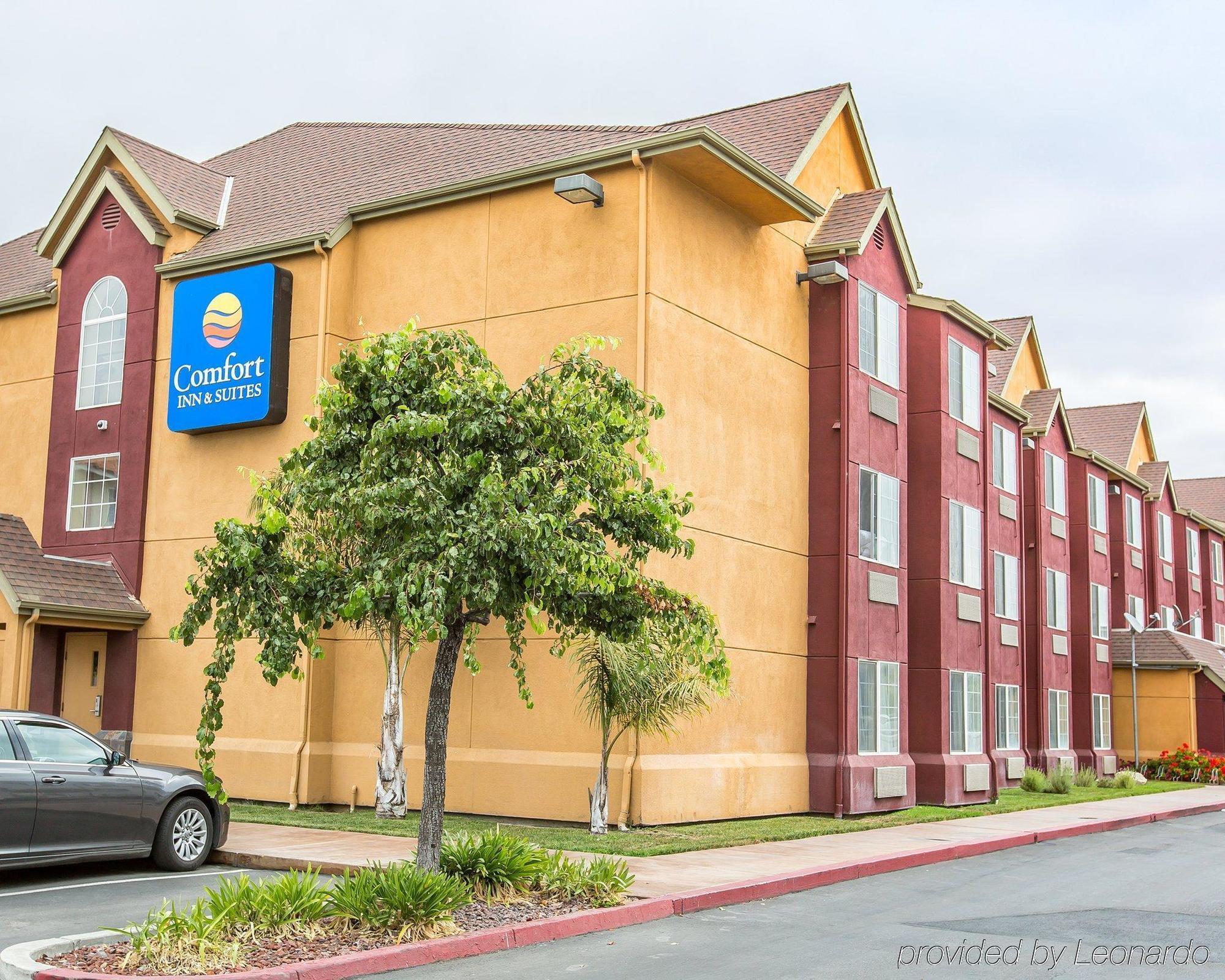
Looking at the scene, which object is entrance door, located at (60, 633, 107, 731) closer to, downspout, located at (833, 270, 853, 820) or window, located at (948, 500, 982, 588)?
downspout, located at (833, 270, 853, 820)

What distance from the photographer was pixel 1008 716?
29.3 m

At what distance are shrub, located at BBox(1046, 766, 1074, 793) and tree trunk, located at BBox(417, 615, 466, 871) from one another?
70.4 feet

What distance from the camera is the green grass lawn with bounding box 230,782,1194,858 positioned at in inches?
579

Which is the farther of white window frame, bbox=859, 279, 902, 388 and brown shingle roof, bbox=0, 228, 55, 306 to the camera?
brown shingle roof, bbox=0, 228, 55, 306

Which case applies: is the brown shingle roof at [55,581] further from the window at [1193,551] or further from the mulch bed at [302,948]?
→ the window at [1193,551]

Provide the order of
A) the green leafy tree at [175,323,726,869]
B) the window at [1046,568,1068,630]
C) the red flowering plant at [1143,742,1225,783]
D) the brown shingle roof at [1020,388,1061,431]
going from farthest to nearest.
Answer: the red flowering plant at [1143,742,1225,783] < the window at [1046,568,1068,630] < the brown shingle roof at [1020,388,1061,431] < the green leafy tree at [175,323,726,869]

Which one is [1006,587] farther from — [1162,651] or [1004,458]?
[1162,651]

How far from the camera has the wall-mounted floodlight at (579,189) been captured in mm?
17391

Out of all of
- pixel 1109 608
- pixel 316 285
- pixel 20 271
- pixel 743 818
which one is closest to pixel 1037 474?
pixel 1109 608

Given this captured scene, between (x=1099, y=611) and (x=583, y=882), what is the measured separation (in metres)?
30.9

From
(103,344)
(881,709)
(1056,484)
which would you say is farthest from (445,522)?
(1056,484)

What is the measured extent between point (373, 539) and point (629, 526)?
2.17 meters

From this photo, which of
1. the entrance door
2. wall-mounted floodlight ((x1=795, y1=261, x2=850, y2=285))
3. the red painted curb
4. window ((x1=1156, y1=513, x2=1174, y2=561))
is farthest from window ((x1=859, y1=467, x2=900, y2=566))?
window ((x1=1156, y1=513, x2=1174, y2=561))

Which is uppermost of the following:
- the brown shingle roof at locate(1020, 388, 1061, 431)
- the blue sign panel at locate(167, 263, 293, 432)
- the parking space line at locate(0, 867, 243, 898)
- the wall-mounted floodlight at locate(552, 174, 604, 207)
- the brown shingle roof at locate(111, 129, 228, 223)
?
the brown shingle roof at locate(111, 129, 228, 223)
